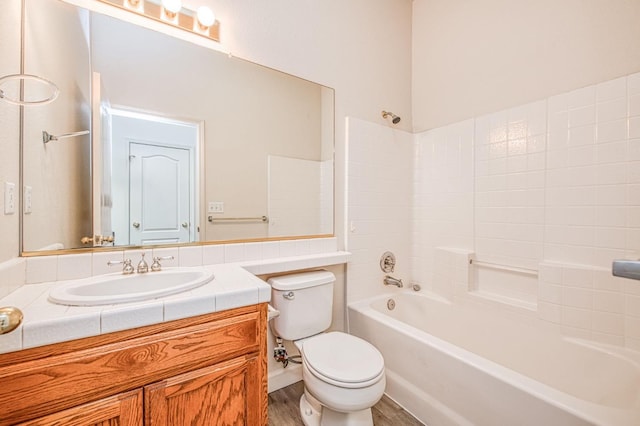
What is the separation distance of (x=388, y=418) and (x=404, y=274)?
3.56 ft

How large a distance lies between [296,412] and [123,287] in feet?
3.79

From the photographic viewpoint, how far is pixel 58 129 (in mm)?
1162

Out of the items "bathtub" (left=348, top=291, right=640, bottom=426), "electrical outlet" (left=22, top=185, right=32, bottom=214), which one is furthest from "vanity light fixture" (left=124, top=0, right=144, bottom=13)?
"bathtub" (left=348, top=291, right=640, bottom=426)

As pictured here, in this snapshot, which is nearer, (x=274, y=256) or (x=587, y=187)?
(x=587, y=187)

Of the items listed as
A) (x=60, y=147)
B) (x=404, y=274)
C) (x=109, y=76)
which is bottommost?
(x=404, y=274)

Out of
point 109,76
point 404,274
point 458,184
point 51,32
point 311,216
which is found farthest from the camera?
point 404,274

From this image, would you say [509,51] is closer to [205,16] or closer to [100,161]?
[205,16]

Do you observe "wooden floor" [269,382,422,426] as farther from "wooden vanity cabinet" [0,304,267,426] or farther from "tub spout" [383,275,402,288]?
"tub spout" [383,275,402,288]

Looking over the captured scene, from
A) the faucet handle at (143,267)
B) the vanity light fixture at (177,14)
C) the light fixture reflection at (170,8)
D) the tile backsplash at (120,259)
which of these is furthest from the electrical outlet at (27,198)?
the light fixture reflection at (170,8)

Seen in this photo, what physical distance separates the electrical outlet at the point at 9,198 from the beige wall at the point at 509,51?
2491mm

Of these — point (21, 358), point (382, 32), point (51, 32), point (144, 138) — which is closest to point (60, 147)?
point (144, 138)

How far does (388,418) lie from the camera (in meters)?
1.52

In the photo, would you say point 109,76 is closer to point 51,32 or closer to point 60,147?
point 51,32

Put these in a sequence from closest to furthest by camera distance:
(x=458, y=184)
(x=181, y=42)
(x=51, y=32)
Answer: (x=51, y=32)
(x=181, y=42)
(x=458, y=184)
